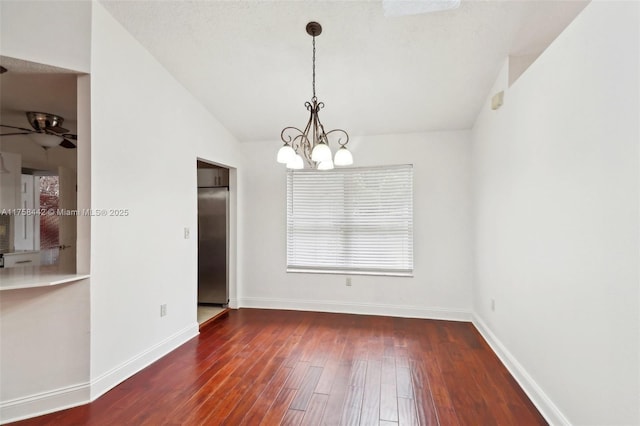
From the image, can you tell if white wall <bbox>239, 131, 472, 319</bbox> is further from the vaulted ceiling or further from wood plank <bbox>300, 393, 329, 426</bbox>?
wood plank <bbox>300, 393, 329, 426</bbox>

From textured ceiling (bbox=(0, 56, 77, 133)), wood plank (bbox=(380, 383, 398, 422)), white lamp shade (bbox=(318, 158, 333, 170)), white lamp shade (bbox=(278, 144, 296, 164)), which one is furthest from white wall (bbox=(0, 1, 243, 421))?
wood plank (bbox=(380, 383, 398, 422))

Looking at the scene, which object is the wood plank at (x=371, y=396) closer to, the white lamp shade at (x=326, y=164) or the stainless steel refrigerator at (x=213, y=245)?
the white lamp shade at (x=326, y=164)

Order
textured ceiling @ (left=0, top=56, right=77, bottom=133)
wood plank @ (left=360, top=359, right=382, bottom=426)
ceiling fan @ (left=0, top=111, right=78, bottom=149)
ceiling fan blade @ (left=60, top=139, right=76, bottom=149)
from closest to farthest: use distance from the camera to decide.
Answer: wood plank @ (left=360, top=359, right=382, bottom=426) < textured ceiling @ (left=0, top=56, right=77, bottom=133) < ceiling fan @ (left=0, top=111, right=78, bottom=149) < ceiling fan blade @ (left=60, top=139, right=76, bottom=149)

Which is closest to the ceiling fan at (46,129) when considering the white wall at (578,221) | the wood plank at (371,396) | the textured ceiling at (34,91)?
the textured ceiling at (34,91)

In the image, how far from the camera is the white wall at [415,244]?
387 centimetres

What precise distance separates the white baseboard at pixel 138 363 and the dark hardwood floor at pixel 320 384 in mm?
60

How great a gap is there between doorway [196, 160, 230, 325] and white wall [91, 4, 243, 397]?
3.06ft

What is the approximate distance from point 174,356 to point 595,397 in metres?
3.17

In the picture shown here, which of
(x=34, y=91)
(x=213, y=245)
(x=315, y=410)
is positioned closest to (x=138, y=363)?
(x=315, y=410)

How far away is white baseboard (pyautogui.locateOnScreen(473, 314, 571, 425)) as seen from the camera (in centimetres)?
187

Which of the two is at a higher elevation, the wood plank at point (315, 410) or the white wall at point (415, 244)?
the white wall at point (415, 244)

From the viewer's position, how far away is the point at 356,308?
4.14 m

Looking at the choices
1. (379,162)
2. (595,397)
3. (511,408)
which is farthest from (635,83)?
(379,162)

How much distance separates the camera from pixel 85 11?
219cm
